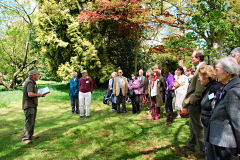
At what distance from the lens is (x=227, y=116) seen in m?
2.21

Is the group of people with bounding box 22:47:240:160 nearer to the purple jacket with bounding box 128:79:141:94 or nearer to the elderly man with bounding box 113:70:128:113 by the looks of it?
the purple jacket with bounding box 128:79:141:94

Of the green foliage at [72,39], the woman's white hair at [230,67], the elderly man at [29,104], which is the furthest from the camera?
the green foliage at [72,39]

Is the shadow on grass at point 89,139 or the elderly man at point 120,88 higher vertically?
the elderly man at point 120,88

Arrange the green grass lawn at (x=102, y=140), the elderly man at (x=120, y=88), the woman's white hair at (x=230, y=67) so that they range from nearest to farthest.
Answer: the woman's white hair at (x=230, y=67), the green grass lawn at (x=102, y=140), the elderly man at (x=120, y=88)

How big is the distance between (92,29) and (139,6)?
5.58 metres

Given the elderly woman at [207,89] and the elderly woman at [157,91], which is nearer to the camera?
the elderly woman at [207,89]

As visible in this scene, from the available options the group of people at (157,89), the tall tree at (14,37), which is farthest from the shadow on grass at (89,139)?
the tall tree at (14,37)

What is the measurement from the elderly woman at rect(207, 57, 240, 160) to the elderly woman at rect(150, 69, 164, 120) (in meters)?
4.34

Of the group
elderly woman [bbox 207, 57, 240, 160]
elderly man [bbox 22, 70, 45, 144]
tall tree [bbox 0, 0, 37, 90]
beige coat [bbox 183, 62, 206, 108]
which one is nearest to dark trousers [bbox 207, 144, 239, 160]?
elderly woman [bbox 207, 57, 240, 160]

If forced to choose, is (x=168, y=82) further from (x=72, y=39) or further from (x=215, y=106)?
(x=72, y=39)

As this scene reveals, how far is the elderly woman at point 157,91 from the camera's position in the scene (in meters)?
6.74

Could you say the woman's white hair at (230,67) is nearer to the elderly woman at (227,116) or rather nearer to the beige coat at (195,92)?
the elderly woman at (227,116)

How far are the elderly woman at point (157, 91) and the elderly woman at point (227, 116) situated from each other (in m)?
4.34

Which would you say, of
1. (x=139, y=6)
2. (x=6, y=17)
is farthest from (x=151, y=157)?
(x=6, y=17)
